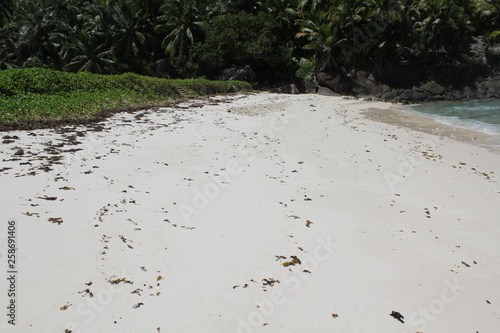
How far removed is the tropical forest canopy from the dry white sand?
80.6 feet

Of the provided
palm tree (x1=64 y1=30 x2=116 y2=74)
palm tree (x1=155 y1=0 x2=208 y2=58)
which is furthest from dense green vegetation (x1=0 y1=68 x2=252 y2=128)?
palm tree (x1=64 y1=30 x2=116 y2=74)

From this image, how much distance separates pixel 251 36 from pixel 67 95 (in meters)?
20.6

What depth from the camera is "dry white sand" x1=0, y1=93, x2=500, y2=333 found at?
2.68m

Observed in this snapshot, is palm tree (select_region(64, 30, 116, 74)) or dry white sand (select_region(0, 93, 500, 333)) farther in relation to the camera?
palm tree (select_region(64, 30, 116, 74))

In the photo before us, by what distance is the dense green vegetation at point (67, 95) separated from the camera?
854cm

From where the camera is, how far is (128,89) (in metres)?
14.6

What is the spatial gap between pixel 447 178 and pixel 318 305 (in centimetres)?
504

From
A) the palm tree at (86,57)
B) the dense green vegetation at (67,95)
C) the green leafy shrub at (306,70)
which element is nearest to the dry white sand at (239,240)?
the dense green vegetation at (67,95)

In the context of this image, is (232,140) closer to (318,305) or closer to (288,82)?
(318,305)

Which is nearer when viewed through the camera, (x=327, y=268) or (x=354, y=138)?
(x=327, y=268)

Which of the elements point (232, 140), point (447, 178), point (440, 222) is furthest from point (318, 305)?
point (232, 140)

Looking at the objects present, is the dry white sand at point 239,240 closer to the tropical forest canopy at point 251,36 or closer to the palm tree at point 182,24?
the tropical forest canopy at point 251,36

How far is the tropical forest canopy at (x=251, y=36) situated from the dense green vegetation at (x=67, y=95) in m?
15.2

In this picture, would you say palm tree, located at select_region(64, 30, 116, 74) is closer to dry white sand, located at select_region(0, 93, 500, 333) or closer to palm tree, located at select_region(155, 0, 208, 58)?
palm tree, located at select_region(155, 0, 208, 58)
